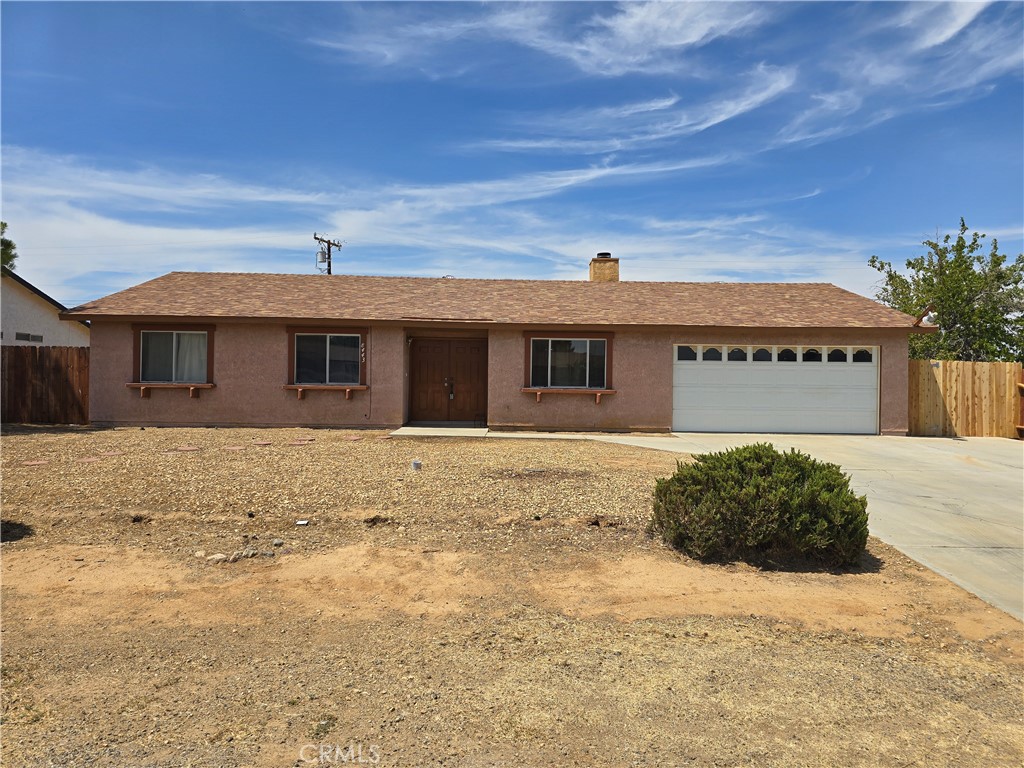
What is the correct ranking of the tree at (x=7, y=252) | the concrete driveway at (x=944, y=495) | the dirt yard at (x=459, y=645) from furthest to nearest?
the tree at (x=7, y=252) → the concrete driveway at (x=944, y=495) → the dirt yard at (x=459, y=645)

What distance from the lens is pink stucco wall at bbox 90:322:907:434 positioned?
1534 centimetres

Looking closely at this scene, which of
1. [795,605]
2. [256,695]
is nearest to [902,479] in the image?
[795,605]

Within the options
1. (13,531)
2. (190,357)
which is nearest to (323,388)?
(190,357)

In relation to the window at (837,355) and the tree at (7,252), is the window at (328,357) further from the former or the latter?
the window at (837,355)

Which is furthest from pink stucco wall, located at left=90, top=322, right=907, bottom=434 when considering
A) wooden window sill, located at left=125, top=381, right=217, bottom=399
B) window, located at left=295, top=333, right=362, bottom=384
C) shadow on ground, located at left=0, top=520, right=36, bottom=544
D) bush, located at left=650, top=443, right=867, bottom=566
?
bush, located at left=650, top=443, right=867, bottom=566

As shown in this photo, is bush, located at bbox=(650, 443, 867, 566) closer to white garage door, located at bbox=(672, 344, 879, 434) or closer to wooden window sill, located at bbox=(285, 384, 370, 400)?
white garage door, located at bbox=(672, 344, 879, 434)

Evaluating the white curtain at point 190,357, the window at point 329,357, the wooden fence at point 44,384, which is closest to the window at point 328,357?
the window at point 329,357

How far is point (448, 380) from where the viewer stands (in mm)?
16516

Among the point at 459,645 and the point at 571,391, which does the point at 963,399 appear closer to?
the point at 571,391

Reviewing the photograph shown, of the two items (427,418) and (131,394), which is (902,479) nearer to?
(427,418)

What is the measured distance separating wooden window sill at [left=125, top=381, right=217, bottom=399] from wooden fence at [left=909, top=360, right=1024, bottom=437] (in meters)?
17.1

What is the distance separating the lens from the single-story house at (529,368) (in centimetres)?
1532

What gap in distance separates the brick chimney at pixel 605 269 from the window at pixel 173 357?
37.0 ft

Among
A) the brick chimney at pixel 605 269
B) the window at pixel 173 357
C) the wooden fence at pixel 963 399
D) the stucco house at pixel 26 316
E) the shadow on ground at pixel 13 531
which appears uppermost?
the brick chimney at pixel 605 269
